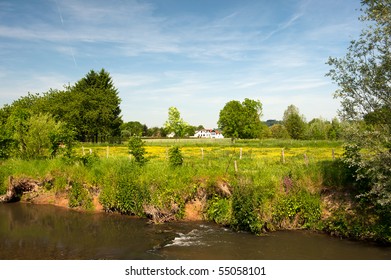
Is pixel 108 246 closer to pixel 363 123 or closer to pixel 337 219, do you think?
pixel 337 219

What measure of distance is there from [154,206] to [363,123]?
11590mm

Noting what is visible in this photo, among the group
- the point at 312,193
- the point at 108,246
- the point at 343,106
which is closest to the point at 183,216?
the point at 108,246

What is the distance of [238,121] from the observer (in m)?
83.2

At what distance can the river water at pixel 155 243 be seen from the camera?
12.9 meters

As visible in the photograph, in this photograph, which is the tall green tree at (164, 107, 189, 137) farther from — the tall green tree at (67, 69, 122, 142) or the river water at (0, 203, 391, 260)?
the river water at (0, 203, 391, 260)

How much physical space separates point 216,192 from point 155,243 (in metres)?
4.75

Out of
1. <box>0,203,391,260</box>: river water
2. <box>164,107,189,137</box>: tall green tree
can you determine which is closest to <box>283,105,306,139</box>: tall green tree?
<box>164,107,189,137</box>: tall green tree

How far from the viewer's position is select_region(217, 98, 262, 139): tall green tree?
272ft

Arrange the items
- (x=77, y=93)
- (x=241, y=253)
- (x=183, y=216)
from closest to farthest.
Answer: (x=241, y=253), (x=183, y=216), (x=77, y=93)

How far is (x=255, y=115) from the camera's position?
290 feet

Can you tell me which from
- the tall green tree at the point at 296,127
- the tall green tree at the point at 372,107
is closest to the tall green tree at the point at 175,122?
the tall green tree at the point at 296,127

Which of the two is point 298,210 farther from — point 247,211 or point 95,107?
point 95,107

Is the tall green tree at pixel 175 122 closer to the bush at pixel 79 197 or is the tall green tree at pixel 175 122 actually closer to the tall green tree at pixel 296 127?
the tall green tree at pixel 296 127

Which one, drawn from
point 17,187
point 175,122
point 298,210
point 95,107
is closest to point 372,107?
point 298,210
